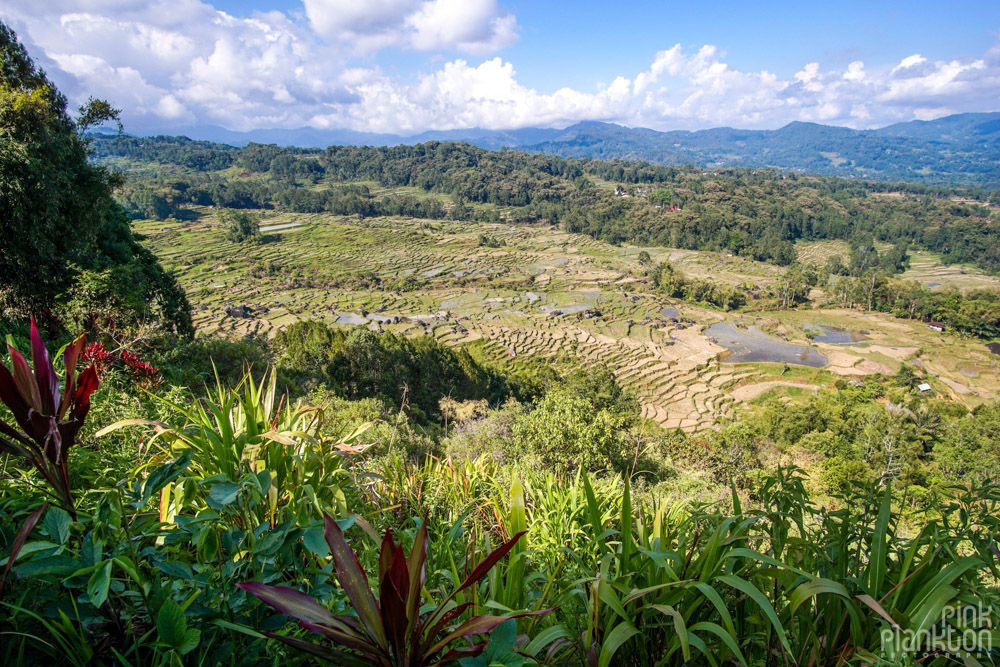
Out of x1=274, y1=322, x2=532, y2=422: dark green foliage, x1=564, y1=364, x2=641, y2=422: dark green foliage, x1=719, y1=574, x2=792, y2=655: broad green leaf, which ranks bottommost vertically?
x1=564, y1=364, x2=641, y2=422: dark green foliage


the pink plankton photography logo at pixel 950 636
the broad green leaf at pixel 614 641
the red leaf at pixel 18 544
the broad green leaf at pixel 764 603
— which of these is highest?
the red leaf at pixel 18 544

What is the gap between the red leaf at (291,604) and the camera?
0.79 metres

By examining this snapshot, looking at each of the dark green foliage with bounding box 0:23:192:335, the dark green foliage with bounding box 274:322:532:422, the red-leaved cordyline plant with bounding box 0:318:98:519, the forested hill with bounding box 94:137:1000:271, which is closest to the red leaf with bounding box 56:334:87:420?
the red-leaved cordyline plant with bounding box 0:318:98:519

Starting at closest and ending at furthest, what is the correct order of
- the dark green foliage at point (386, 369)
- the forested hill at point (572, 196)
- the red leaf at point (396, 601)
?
the red leaf at point (396, 601) < the dark green foliage at point (386, 369) < the forested hill at point (572, 196)

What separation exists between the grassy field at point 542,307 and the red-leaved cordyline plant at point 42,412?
23718 millimetres

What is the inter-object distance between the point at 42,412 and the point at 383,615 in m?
0.88

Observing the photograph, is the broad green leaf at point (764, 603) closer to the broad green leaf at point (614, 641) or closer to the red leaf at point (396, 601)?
the broad green leaf at point (614, 641)

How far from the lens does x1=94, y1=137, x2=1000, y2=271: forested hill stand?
7250 centimetres

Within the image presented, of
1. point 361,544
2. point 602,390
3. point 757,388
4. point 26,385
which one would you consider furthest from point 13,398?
point 757,388

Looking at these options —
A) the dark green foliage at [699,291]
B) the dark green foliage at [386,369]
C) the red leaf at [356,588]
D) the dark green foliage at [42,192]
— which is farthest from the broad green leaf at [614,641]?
the dark green foliage at [699,291]

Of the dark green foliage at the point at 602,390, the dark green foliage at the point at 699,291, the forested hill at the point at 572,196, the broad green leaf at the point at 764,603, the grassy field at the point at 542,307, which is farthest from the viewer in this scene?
the forested hill at the point at 572,196

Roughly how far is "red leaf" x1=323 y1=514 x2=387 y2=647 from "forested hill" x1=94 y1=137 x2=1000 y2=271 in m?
72.5

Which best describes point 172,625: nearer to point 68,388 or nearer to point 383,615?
point 383,615

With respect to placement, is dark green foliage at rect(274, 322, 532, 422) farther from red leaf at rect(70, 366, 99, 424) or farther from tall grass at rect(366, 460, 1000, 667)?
tall grass at rect(366, 460, 1000, 667)
